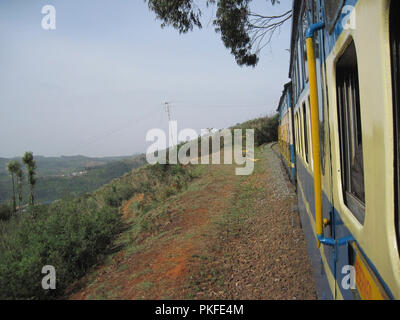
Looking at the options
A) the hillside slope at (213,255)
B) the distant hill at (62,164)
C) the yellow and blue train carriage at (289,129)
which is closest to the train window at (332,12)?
the hillside slope at (213,255)

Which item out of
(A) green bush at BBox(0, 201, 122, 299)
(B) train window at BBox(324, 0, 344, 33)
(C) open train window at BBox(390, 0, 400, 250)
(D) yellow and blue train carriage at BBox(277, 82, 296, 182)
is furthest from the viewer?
(D) yellow and blue train carriage at BBox(277, 82, 296, 182)

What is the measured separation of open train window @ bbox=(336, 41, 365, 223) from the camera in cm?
173

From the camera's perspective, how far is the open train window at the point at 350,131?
1730 millimetres

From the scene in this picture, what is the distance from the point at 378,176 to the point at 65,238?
7949mm

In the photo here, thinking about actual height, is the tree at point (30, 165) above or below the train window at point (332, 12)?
below

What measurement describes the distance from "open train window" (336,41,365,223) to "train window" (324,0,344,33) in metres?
0.20

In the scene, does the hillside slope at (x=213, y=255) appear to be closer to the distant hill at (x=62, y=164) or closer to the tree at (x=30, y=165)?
the tree at (x=30, y=165)

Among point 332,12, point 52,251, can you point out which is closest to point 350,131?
point 332,12

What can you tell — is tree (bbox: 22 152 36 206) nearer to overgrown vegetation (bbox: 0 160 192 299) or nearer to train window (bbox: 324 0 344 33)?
overgrown vegetation (bbox: 0 160 192 299)

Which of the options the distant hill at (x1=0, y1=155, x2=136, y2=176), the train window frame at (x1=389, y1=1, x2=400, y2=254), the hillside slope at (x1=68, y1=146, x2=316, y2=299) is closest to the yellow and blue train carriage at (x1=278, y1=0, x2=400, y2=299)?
the train window frame at (x1=389, y1=1, x2=400, y2=254)

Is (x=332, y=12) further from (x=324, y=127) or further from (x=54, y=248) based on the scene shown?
(x=54, y=248)
